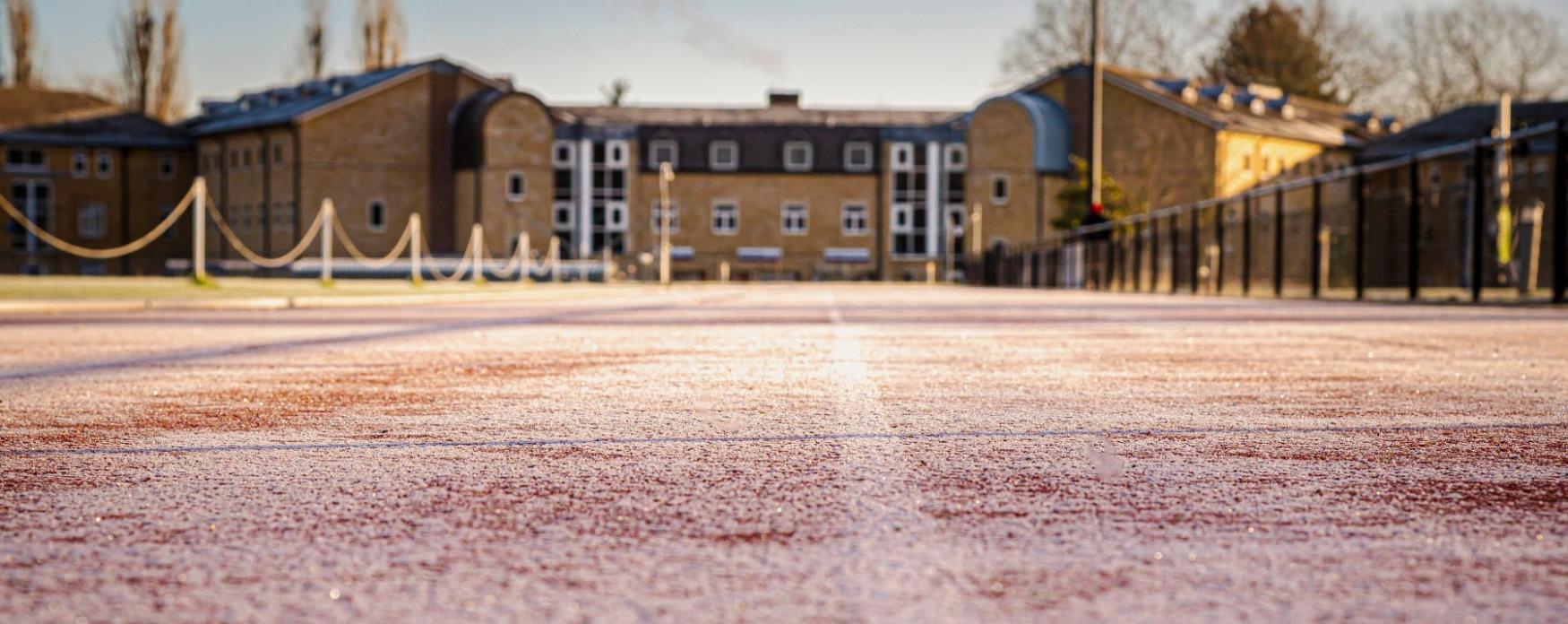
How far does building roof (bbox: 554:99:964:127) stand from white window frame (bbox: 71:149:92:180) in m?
22.8

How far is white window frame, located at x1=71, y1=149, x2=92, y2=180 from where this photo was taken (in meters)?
78.9

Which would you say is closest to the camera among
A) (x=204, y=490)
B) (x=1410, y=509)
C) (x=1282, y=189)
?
(x=1410, y=509)

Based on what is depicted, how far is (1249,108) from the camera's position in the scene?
247 ft

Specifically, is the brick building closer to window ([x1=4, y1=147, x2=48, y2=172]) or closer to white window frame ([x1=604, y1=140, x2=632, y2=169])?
white window frame ([x1=604, y1=140, x2=632, y2=169])

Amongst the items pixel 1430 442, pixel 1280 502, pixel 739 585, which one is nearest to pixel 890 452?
pixel 1280 502

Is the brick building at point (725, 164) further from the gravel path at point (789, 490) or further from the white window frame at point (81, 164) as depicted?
the gravel path at point (789, 490)

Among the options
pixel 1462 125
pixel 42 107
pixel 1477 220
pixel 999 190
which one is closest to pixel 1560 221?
pixel 1477 220

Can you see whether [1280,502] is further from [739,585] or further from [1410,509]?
[739,585]

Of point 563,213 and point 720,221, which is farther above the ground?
point 563,213

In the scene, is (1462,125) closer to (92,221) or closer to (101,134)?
(101,134)

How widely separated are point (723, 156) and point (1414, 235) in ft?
193

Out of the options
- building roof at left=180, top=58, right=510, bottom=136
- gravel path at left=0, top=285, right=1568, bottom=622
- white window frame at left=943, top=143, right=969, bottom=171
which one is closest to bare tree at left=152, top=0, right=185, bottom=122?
building roof at left=180, top=58, right=510, bottom=136

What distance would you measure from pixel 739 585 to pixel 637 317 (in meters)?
14.2

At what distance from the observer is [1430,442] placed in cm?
458
